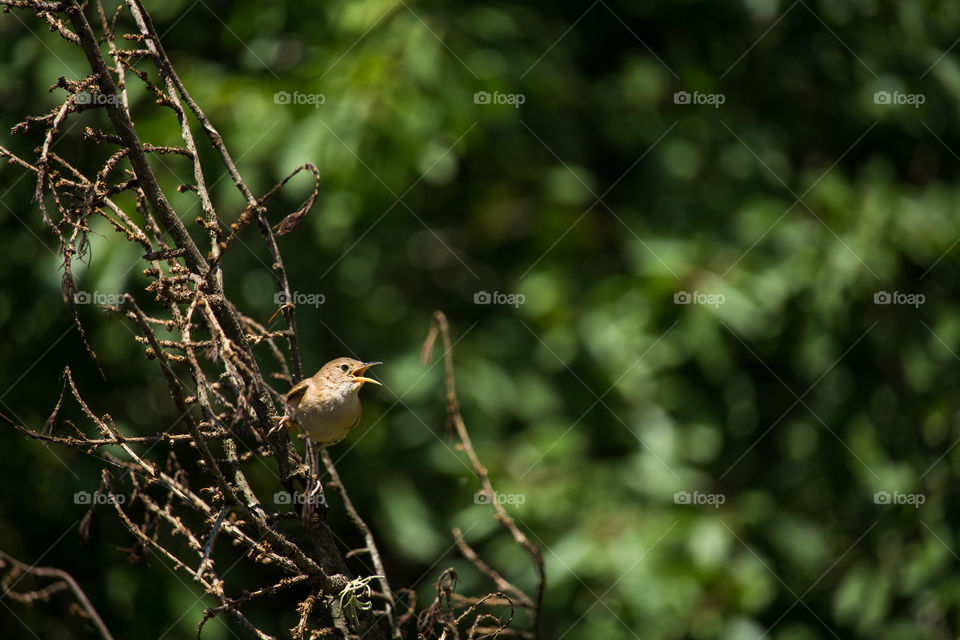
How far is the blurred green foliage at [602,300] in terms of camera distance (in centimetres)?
425

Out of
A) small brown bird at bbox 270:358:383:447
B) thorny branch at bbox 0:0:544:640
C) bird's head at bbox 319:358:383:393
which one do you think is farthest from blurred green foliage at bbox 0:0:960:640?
thorny branch at bbox 0:0:544:640

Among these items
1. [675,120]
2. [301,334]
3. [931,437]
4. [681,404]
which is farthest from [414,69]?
[931,437]

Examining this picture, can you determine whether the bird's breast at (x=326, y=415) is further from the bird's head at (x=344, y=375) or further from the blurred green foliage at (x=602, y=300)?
the blurred green foliage at (x=602, y=300)

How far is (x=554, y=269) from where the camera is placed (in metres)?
5.26

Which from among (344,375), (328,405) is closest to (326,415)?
(328,405)

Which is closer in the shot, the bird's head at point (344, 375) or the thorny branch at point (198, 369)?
the thorny branch at point (198, 369)

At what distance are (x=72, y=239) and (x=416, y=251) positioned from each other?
4.37 meters

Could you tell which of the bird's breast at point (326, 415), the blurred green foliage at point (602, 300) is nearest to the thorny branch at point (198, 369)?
the bird's breast at point (326, 415)

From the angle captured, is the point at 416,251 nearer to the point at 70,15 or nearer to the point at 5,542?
the point at 5,542

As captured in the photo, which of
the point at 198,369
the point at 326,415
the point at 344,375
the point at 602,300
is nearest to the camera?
the point at 198,369

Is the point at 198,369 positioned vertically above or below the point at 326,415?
above

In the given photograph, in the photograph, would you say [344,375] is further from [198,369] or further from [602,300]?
[602,300]

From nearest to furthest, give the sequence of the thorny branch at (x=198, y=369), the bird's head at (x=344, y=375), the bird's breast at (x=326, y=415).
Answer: the thorny branch at (x=198, y=369) < the bird's breast at (x=326, y=415) < the bird's head at (x=344, y=375)

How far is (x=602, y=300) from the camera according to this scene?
473cm
